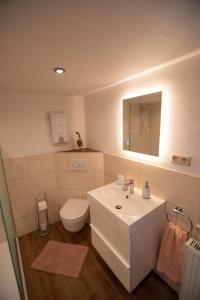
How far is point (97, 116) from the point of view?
218 cm

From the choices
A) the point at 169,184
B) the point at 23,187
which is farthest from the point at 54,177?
the point at 169,184

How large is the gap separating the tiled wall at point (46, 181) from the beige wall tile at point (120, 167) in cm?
15

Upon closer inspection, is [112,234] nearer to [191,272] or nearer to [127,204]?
[127,204]

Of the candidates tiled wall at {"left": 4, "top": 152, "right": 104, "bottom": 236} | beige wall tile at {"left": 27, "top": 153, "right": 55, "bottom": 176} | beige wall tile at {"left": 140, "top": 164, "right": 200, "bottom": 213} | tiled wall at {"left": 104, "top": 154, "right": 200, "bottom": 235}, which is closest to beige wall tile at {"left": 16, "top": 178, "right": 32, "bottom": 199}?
tiled wall at {"left": 4, "top": 152, "right": 104, "bottom": 236}

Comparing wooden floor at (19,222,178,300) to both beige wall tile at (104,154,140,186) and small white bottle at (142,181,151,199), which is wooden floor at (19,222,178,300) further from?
beige wall tile at (104,154,140,186)

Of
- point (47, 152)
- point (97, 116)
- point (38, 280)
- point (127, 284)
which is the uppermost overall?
point (97, 116)

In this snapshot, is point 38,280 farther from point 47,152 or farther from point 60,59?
point 60,59

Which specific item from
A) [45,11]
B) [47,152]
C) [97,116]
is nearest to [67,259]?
[47,152]

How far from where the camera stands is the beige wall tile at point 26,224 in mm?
2125

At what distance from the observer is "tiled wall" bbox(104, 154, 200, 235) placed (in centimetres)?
117

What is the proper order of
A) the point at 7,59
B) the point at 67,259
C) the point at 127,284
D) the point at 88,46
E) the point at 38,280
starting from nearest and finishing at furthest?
the point at 88,46 < the point at 7,59 < the point at 127,284 < the point at 38,280 < the point at 67,259

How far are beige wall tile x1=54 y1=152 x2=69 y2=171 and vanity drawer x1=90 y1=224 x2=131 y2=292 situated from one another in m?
0.98

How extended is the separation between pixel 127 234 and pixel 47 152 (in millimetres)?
1640

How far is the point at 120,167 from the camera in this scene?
6.12 feet
